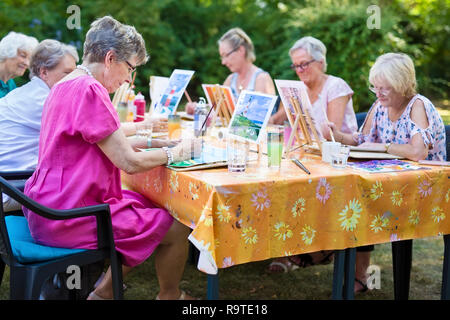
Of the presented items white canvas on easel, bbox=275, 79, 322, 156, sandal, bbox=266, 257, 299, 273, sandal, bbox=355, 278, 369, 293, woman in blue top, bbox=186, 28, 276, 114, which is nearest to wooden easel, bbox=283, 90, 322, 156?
white canvas on easel, bbox=275, 79, 322, 156

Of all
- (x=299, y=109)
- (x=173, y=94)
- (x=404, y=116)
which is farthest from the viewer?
(x=173, y=94)

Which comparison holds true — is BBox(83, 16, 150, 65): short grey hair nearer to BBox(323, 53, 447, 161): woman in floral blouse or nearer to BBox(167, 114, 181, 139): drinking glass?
BBox(167, 114, 181, 139): drinking glass

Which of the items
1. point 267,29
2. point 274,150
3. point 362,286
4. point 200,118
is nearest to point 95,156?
point 274,150

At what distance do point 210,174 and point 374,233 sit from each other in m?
0.77

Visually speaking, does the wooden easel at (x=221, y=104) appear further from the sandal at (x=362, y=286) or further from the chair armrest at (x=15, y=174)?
the sandal at (x=362, y=286)

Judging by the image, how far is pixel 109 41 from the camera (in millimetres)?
2354

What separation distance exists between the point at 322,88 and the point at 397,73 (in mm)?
883

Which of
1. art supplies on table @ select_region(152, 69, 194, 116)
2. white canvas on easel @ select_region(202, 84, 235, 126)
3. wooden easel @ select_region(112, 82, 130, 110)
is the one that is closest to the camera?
white canvas on easel @ select_region(202, 84, 235, 126)

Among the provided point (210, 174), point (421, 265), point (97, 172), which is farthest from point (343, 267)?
point (421, 265)

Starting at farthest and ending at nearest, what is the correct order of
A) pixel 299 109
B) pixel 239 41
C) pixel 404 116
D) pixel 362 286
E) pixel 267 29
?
pixel 267 29 → pixel 239 41 → pixel 362 286 → pixel 404 116 → pixel 299 109

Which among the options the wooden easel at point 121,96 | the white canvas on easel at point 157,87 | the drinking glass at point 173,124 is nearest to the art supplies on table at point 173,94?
the white canvas on easel at point 157,87

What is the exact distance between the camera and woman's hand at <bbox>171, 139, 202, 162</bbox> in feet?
8.04
